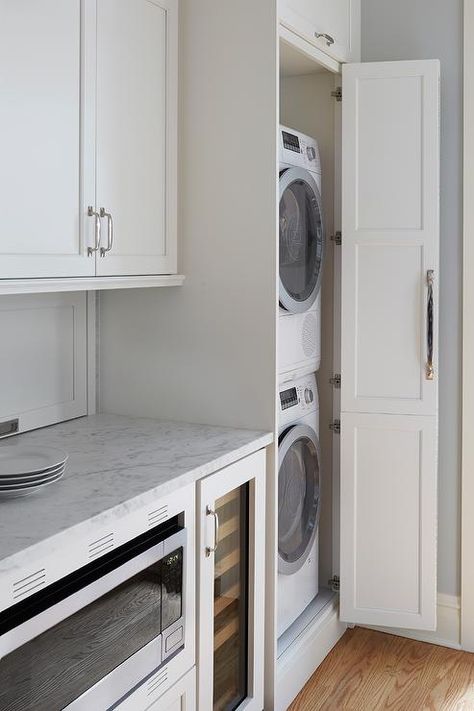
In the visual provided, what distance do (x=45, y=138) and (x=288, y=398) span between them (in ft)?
3.90

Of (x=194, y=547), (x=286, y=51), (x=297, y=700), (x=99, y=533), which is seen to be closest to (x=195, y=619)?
(x=194, y=547)

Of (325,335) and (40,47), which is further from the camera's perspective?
(325,335)

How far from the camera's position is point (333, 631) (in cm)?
297

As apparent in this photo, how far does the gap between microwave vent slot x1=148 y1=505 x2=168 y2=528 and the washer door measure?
0.75 meters

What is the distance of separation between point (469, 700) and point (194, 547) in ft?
4.17

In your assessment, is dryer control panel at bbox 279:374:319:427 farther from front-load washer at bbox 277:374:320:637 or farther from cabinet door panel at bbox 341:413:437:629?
cabinet door panel at bbox 341:413:437:629

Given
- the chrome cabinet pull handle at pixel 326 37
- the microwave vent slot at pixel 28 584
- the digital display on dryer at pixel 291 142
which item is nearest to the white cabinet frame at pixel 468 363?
the chrome cabinet pull handle at pixel 326 37

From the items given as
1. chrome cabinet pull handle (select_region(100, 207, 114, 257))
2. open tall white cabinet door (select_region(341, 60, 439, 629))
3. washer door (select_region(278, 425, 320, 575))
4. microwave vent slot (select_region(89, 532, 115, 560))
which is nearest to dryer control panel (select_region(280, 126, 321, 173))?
open tall white cabinet door (select_region(341, 60, 439, 629))

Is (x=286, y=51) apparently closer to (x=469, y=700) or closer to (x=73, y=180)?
(x=73, y=180)

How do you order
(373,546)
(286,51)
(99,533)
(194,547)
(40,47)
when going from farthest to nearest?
(373,546), (286,51), (194,547), (40,47), (99,533)

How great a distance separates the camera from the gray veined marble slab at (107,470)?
1.48 metres

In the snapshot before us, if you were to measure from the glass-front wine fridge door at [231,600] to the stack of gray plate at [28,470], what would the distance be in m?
0.47

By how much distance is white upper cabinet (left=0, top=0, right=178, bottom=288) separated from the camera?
1.80m

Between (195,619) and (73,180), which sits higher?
(73,180)
